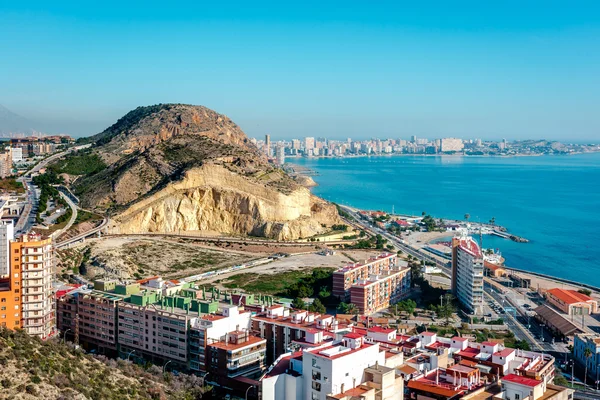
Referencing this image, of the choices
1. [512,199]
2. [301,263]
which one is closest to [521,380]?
[301,263]

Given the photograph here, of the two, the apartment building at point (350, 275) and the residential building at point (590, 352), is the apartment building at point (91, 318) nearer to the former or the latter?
the apartment building at point (350, 275)

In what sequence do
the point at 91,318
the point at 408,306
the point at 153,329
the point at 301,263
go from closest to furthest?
1. the point at 153,329
2. the point at 91,318
3. the point at 408,306
4. the point at 301,263

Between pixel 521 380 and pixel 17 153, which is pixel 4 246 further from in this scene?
pixel 17 153

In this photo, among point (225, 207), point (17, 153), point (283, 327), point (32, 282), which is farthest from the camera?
point (17, 153)

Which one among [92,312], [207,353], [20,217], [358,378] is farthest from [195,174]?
[358,378]

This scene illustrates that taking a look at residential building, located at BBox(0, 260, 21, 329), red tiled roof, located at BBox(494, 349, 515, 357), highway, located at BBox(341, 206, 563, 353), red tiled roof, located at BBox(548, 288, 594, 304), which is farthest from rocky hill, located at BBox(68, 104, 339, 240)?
red tiled roof, located at BBox(494, 349, 515, 357)

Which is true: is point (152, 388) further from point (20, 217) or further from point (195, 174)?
point (195, 174)
